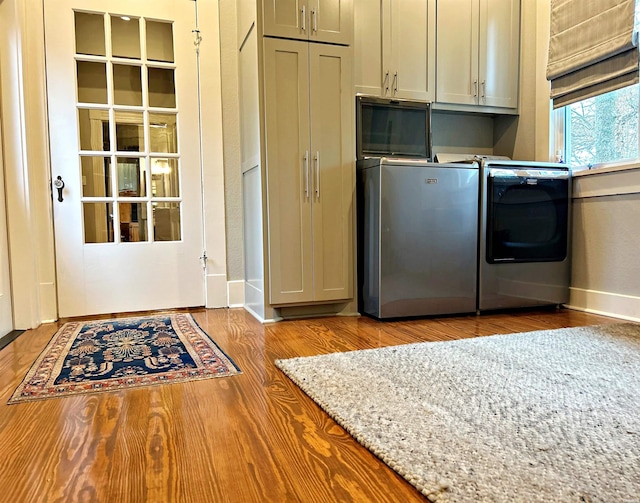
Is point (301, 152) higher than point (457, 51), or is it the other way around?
point (457, 51)

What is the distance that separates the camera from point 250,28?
2.49m

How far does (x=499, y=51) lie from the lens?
2.97 metres

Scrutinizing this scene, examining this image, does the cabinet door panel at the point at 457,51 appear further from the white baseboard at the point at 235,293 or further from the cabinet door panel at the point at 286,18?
the white baseboard at the point at 235,293

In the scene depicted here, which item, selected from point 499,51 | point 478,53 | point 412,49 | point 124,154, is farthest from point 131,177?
point 499,51

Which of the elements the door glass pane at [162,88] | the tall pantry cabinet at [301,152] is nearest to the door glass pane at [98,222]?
the door glass pane at [162,88]

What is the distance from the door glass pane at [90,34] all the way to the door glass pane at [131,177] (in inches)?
24.9

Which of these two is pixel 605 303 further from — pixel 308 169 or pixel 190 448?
pixel 190 448

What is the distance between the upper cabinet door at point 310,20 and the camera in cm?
235

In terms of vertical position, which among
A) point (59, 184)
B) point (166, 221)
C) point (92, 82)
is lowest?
point (166, 221)

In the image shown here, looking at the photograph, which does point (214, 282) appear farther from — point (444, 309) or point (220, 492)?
point (220, 492)

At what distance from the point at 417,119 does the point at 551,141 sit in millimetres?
885

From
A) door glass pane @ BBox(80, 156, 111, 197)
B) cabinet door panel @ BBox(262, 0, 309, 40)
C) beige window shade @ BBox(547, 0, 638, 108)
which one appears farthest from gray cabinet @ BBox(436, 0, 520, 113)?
door glass pane @ BBox(80, 156, 111, 197)

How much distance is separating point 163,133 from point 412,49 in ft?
5.32

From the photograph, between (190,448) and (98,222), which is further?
(98,222)
